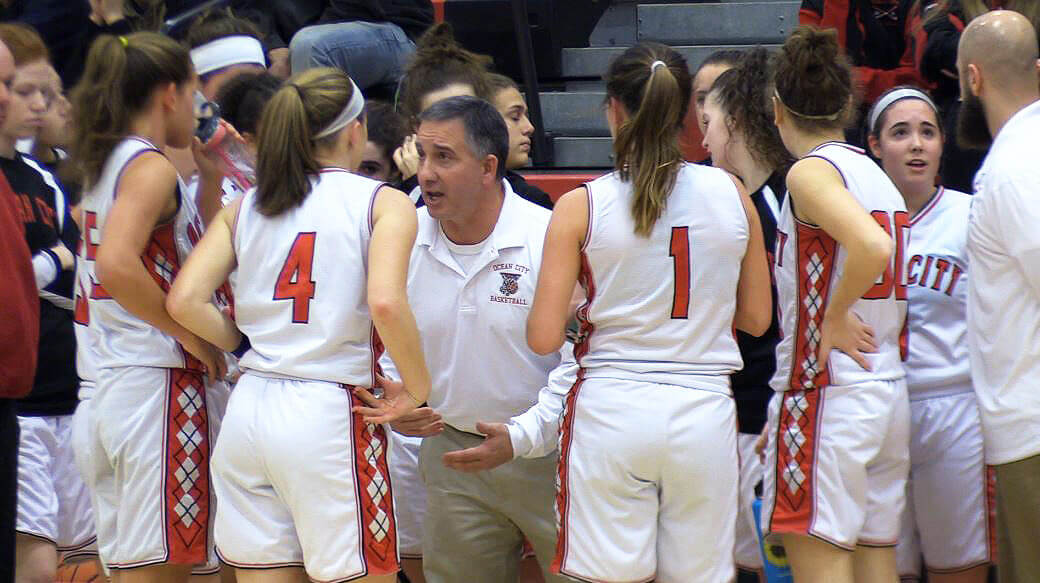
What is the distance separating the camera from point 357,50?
6.81m

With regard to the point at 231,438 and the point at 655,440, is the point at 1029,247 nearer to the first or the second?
the point at 655,440

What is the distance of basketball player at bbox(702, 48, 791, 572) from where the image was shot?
14.0 feet

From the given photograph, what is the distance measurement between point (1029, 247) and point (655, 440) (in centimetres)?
111

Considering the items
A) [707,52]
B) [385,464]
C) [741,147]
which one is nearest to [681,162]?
[741,147]

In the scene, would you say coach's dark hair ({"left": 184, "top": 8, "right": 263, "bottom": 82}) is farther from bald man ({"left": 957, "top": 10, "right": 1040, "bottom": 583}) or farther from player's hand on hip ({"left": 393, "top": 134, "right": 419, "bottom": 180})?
bald man ({"left": 957, "top": 10, "right": 1040, "bottom": 583})

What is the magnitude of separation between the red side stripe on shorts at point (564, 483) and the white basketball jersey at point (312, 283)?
579 millimetres

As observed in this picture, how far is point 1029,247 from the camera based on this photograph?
3.36 metres

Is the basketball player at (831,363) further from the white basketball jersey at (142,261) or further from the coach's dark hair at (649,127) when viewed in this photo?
the white basketball jersey at (142,261)

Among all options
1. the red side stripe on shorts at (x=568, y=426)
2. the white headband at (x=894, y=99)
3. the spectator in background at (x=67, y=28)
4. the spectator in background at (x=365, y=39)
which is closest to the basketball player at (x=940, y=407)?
the white headband at (x=894, y=99)

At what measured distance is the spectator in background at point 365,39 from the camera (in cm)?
672

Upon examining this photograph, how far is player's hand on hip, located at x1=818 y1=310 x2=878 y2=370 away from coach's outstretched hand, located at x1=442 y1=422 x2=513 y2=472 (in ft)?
3.14

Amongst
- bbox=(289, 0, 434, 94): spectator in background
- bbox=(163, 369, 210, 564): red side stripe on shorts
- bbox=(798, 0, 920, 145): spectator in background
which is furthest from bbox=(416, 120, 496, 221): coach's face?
bbox=(289, 0, 434, 94): spectator in background

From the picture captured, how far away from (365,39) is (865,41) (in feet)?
8.53

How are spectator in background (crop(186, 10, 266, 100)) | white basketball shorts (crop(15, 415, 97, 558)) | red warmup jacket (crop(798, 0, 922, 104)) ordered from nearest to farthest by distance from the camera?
white basketball shorts (crop(15, 415, 97, 558)) → spectator in background (crop(186, 10, 266, 100)) → red warmup jacket (crop(798, 0, 922, 104))
